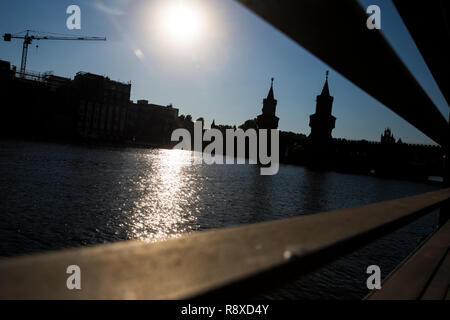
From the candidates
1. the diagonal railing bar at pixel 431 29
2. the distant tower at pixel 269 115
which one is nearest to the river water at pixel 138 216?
the diagonal railing bar at pixel 431 29

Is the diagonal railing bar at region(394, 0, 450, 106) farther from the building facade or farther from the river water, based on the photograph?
the building facade

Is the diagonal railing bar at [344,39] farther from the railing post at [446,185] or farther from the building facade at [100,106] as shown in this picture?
the building facade at [100,106]

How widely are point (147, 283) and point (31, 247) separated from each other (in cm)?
1467

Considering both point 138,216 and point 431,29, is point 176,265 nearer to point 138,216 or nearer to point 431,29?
point 431,29

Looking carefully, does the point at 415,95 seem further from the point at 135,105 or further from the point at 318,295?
the point at 135,105

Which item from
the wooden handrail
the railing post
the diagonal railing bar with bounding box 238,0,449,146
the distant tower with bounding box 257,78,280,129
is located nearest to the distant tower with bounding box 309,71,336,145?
the distant tower with bounding box 257,78,280,129

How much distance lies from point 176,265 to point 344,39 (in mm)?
648

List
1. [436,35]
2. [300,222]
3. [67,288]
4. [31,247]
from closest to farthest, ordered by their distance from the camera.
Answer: [67,288], [300,222], [436,35], [31,247]

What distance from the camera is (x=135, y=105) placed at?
134 metres

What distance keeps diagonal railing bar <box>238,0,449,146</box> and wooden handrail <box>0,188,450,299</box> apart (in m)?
0.41

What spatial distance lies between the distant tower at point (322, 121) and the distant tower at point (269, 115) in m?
13.5

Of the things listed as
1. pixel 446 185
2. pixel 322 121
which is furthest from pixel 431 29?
pixel 322 121

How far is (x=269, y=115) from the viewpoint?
367ft
